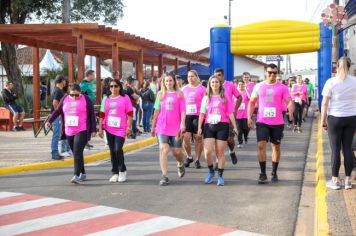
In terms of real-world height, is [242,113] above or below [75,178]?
above

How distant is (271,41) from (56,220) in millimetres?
15511

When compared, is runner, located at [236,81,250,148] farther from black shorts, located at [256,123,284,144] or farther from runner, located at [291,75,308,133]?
black shorts, located at [256,123,284,144]

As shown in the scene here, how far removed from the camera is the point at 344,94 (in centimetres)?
745

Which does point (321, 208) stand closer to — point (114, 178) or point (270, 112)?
point (270, 112)

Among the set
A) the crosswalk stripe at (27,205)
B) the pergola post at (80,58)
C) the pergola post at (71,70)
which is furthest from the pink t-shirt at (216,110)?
the pergola post at (71,70)

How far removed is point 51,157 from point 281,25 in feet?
39.1

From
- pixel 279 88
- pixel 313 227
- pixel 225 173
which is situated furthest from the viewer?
pixel 225 173

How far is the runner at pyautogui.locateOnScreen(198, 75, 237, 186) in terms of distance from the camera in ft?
27.6

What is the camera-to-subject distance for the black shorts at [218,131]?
841cm

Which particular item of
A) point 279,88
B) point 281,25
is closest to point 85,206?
point 279,88

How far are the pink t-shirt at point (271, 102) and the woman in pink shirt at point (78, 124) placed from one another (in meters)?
2.79

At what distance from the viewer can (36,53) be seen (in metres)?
18.3

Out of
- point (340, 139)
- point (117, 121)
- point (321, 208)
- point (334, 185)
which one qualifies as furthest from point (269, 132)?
point (117, 121)

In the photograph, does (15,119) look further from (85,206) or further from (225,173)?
(85,206)
